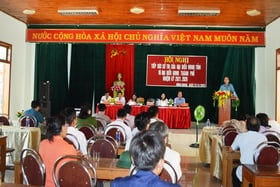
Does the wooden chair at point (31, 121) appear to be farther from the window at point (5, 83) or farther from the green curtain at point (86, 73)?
the green curtain at point (86, 73)

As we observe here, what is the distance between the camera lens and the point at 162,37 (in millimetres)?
8453

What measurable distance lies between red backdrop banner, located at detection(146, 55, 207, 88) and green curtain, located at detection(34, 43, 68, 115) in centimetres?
303

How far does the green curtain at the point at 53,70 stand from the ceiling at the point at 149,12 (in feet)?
5.09

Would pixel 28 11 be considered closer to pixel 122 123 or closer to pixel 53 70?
pixel 53 70

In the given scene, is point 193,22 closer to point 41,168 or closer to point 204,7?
point 204,7

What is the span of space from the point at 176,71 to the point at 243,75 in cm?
239

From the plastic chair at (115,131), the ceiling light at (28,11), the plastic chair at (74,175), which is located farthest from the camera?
the ceiling light at (28,11)

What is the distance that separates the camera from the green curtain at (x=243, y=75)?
10578mm

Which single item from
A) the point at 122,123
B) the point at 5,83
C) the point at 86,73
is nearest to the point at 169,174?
the point at 122,123

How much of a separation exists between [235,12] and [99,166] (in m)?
5.95

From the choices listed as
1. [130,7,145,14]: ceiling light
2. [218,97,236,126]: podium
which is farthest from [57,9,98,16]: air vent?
[218,97,236,126]: podium

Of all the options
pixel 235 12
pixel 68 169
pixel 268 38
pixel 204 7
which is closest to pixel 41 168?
pixel 68 169

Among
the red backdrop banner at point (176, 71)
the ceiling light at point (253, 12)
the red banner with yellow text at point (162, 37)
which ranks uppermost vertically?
the ceiling light at point (253, 12)

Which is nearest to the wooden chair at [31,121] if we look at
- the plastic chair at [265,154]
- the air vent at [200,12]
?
the air vent at [200,12]
